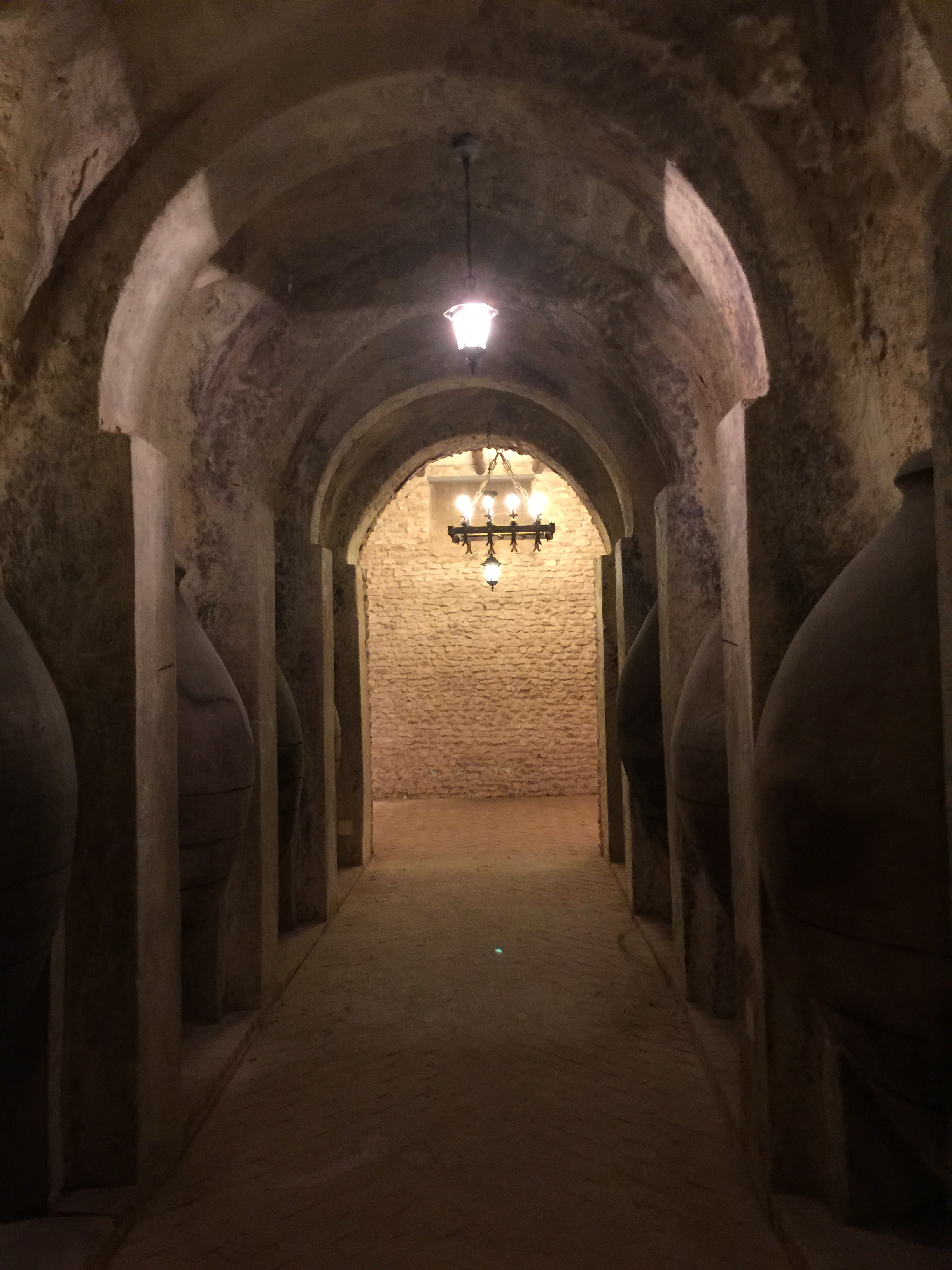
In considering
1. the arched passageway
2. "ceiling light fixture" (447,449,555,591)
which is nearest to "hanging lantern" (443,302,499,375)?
the arched passageway

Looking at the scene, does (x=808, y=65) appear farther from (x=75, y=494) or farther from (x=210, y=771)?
(x=210, y=771)

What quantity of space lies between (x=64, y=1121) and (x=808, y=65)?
4060mm

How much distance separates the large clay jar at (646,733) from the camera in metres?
5.20

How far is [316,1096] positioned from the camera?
3.91 metres

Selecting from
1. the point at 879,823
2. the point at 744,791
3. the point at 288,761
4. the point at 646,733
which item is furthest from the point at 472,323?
the point at 879,823

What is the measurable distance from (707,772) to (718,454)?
4.01ft

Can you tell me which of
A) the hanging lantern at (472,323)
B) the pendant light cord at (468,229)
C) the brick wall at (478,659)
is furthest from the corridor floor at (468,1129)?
the brick wall at (478,659)

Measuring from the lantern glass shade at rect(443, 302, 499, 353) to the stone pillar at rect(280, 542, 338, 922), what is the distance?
2339 mm

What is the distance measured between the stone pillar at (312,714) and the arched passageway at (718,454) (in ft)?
6.89

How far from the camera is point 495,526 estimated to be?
12016 mm

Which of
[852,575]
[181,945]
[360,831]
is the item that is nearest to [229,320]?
[181,945]

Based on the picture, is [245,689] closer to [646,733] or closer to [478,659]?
[646,733]

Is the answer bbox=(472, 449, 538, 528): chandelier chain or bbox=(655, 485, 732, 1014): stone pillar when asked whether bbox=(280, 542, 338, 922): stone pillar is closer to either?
bbox=(655, 485, 732, 1014): stone pillar

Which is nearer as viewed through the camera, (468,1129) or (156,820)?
(156,820)
